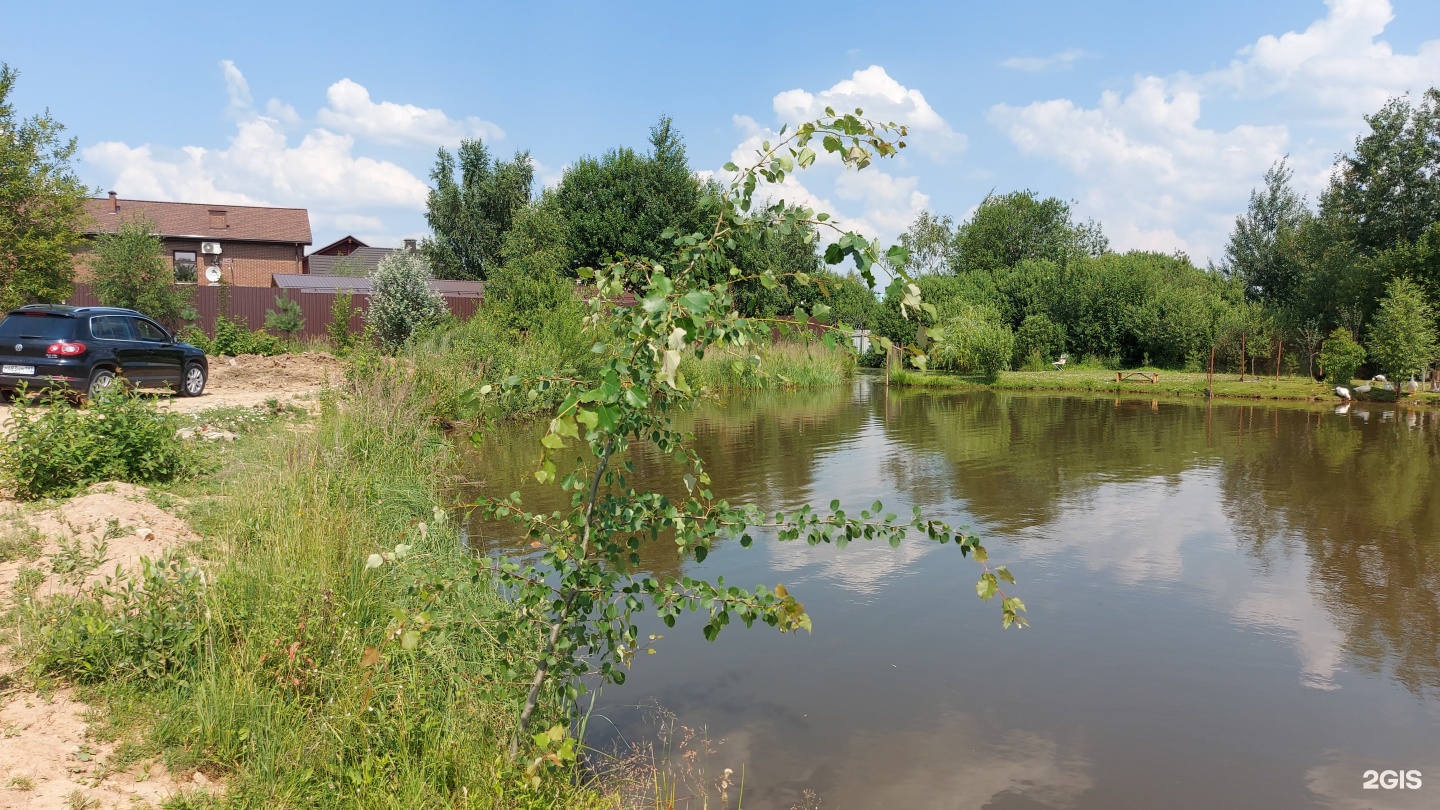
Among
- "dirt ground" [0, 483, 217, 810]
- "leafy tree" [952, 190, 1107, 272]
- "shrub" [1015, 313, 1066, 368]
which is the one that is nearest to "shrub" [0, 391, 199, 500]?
"dirt ground" [0, 483, 217, 810]

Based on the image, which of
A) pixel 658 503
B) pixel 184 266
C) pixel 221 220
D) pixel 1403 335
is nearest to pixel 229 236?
pixel 221 220

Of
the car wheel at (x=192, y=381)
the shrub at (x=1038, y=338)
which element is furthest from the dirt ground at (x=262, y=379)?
the shrub at (x=1038, y=338)

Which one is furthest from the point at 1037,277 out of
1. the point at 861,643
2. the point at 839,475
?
the point at 861,643

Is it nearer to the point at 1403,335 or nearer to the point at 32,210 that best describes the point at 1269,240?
the point at 1403,335

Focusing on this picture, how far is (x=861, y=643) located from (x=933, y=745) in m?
1.47

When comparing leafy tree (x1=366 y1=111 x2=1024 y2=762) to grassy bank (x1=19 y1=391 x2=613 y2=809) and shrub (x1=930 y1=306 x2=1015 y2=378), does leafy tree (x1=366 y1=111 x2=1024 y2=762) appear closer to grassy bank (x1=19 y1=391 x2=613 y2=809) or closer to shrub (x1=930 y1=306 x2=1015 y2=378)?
grassy bank (x1=19 y1=391 x2=613 y2=809)

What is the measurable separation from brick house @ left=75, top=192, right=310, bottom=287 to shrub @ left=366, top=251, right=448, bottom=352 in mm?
21080

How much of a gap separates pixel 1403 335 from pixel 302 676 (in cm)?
3081

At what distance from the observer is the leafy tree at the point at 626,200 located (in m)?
33.0

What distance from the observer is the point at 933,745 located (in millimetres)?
4789

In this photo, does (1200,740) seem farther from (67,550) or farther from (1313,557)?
(67,550)

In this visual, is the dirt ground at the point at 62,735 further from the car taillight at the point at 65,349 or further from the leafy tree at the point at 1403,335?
the leafy tree at the point at 1403,335

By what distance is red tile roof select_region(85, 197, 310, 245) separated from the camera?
4206 centimetres

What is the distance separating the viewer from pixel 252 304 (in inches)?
1137
